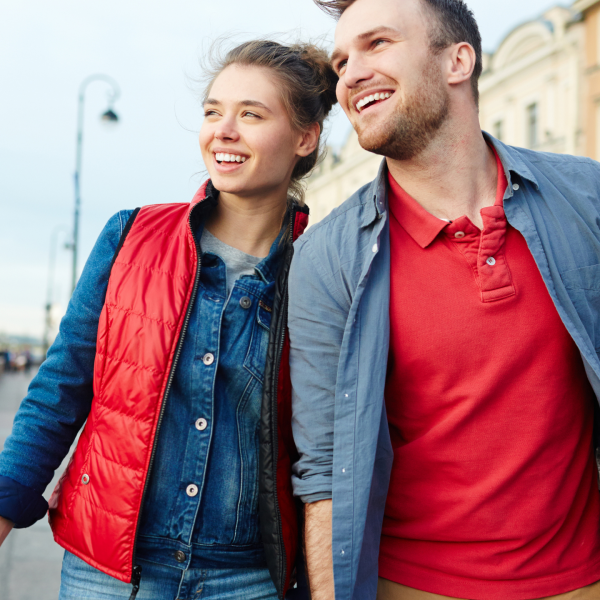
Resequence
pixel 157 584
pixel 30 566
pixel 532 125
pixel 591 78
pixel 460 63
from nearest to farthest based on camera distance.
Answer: pixel 157 584 < pixel 460 63 < pixel 30 566 < pixel 591 78 < pixel 532 125

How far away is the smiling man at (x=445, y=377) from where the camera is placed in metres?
1.98

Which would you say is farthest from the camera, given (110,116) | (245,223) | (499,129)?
(499,129)

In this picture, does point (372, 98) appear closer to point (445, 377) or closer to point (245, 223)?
point (245, 223)

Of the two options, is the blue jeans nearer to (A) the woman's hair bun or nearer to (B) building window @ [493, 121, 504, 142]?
(A) the woman's hair bun

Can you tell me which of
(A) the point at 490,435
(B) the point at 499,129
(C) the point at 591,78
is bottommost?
(A) the point at 490,435

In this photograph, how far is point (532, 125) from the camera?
945 inches

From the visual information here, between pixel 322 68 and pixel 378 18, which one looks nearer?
pixel 378 18

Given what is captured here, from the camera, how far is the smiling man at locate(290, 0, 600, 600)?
1.98 m

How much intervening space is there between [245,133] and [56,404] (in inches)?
43.7

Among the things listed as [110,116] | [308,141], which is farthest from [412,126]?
[110,116]

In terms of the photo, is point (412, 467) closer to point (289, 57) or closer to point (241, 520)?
point (241, 520)

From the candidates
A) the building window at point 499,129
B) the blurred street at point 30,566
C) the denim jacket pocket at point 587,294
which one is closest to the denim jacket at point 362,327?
the denim jacket pocket at point 587,294

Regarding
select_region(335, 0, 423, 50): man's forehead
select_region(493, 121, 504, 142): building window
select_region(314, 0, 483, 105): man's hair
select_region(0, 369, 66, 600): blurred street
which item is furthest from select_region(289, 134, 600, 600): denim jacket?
select_region(493, 121, 504, 142): building window

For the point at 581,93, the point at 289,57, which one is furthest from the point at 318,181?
the point at 289,57
